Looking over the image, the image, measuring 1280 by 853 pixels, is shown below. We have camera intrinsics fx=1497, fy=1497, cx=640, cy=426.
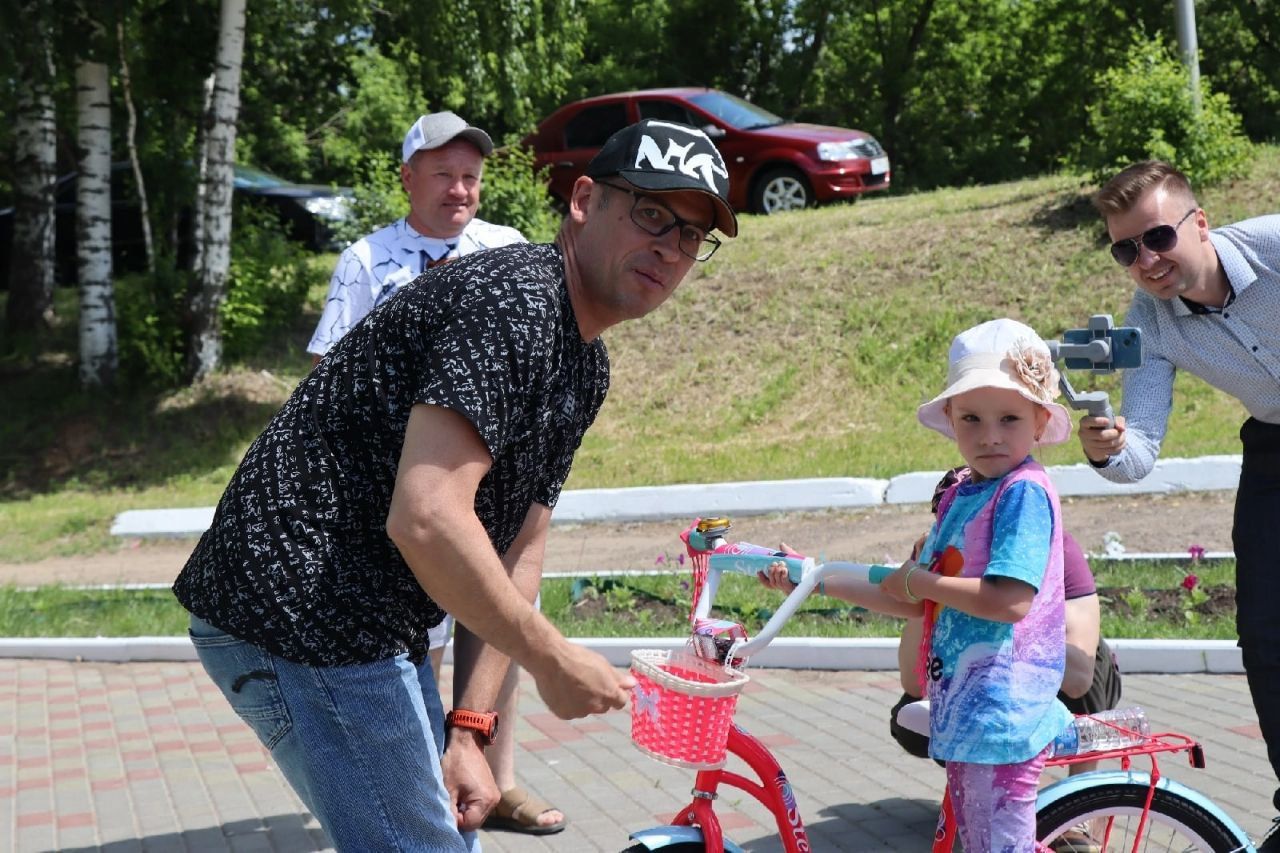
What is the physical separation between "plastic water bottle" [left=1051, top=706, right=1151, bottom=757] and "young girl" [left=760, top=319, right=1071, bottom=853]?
5.0 inches

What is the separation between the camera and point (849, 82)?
32.2 m

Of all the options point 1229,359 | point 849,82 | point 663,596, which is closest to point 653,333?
point 663,596

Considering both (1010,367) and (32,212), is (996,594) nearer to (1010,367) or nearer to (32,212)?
(1010,367)

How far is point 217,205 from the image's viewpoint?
14.4 meters

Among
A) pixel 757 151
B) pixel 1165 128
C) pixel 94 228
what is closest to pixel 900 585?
pixel 1165 128

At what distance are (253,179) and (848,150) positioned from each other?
25.0 feet

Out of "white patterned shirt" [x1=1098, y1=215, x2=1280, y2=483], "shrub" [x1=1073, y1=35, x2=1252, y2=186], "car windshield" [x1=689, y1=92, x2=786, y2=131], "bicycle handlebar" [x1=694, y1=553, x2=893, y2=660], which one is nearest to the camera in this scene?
"bicycle handlebar" [x1=694, y1=553, x2=893, y2=660]

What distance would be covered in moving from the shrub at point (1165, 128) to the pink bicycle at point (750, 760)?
1102cm

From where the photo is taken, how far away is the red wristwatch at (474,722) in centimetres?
282

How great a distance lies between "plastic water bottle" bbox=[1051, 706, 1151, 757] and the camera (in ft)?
11.3

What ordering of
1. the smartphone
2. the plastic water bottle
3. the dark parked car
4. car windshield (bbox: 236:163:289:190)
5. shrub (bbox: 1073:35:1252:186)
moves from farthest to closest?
car windshield (bbox: 236:163:289:190) < the dark parked car < shrub (bbox: 1073:35:1252:186) < the plastic water bottle < the smartphone

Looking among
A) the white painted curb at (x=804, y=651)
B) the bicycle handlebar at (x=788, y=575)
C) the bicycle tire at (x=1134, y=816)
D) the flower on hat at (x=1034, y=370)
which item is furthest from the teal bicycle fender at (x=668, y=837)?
the white painted curb at (x=804, y=651)

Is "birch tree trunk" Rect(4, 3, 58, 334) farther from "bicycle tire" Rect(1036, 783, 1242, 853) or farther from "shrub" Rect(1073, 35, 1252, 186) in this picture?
"bicycle tire" Rect(1036, 783, 1242, 853)

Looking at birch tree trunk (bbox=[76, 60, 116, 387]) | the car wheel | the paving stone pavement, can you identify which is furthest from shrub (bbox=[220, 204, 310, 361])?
the paving stone pavement
